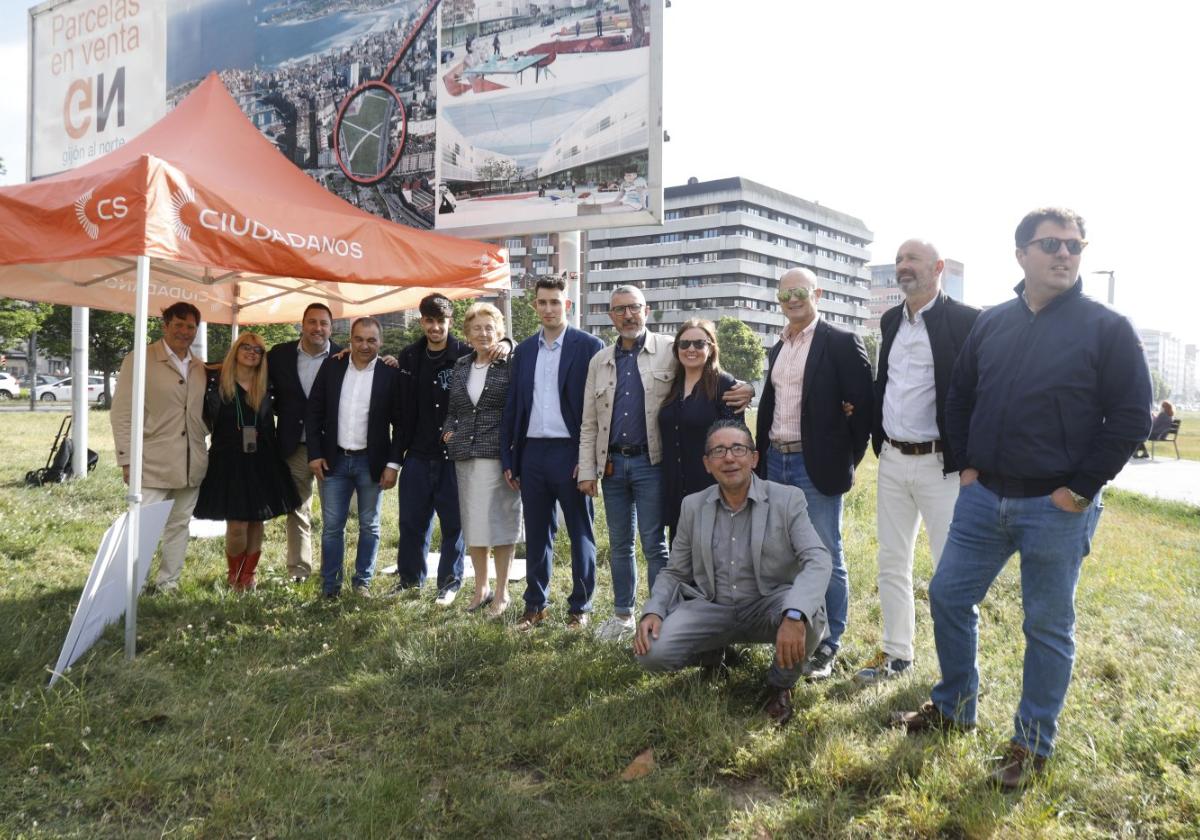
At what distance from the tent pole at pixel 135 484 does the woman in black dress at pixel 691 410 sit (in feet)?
9.43

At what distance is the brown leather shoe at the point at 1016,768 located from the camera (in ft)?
9.44

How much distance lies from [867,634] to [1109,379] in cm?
247

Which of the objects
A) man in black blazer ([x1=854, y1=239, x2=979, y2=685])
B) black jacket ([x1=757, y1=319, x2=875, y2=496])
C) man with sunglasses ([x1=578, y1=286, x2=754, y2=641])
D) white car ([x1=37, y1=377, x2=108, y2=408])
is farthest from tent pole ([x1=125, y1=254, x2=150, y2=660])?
white car ([x1=37, y1=377, x2=108, y2=408])

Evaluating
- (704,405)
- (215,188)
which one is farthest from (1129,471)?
(215,188)

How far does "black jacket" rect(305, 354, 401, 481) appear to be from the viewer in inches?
215

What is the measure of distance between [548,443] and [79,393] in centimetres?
870

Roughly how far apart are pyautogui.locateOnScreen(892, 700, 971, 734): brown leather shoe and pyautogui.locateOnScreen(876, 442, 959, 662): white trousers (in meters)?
0.75

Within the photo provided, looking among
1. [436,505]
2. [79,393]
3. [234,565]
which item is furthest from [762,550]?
[79,393]

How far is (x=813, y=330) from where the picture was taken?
13.9 feet

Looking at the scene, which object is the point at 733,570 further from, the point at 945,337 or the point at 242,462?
the point at 242,462

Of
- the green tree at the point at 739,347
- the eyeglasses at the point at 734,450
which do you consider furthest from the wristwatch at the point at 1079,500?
the green tree at the point at 739,347

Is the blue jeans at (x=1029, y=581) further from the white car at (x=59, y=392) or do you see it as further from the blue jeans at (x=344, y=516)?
the white car at (x=59, y=392)

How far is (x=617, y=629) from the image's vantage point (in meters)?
4.66

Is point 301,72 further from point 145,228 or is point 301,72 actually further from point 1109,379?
point 1109,379
